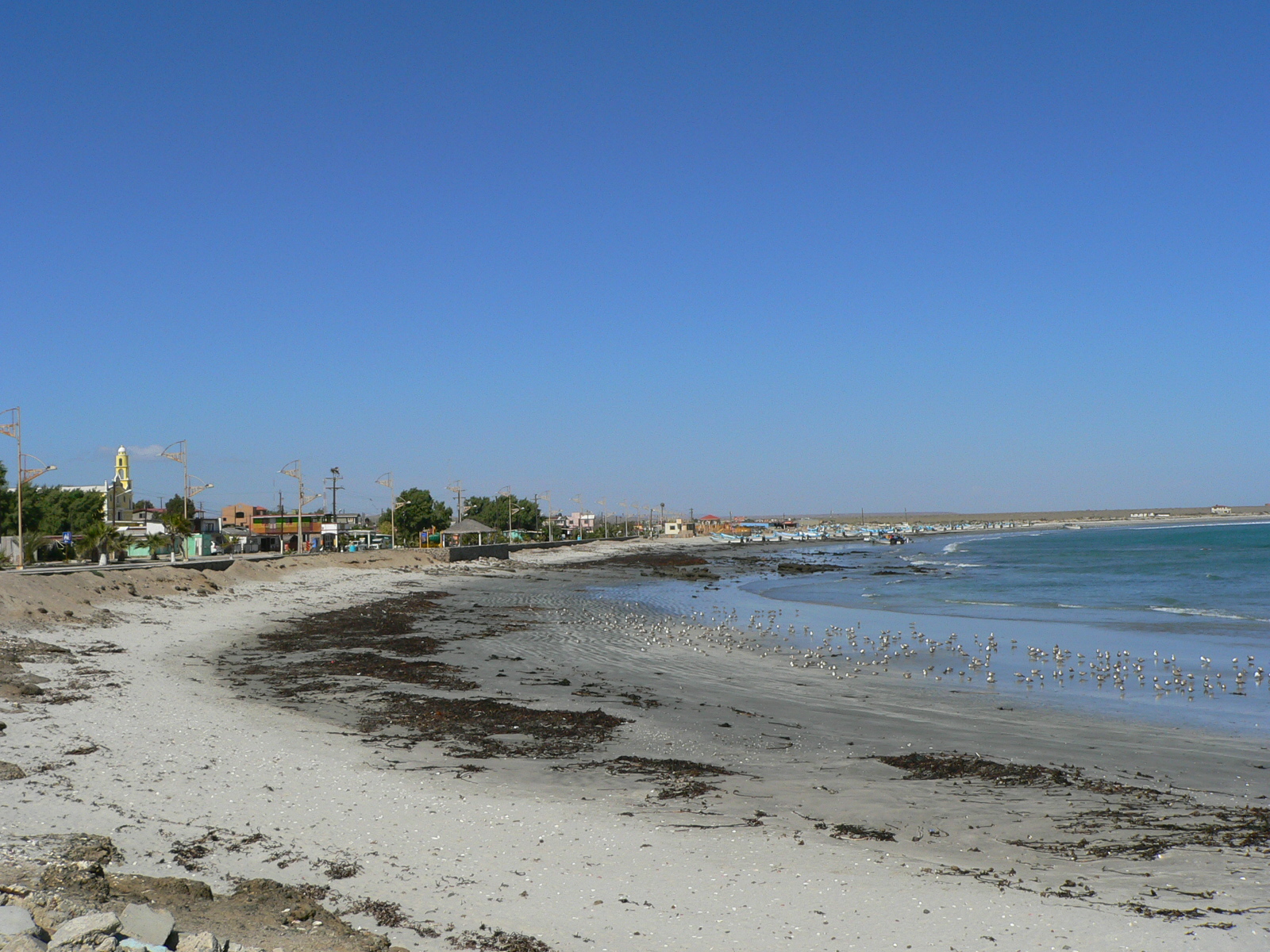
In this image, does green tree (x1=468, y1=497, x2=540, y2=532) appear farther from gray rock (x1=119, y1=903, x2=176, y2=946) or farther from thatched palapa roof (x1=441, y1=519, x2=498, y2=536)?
gray rock (x1=119, y1=903, x2=176, y2=946)

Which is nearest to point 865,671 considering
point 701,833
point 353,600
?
point 701,833

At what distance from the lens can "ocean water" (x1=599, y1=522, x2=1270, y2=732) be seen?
18688mm

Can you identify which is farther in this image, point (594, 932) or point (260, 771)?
point (260, 771)

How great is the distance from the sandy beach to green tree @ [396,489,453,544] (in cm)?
9798

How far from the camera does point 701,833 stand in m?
9.06

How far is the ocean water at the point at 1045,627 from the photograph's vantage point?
18.7 meters

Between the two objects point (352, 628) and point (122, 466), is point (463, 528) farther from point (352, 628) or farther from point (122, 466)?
point (352, 628)

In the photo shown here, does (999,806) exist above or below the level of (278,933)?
below

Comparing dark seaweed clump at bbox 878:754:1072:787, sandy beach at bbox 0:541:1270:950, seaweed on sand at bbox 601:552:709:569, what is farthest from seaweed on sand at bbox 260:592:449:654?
seaweed on sand at bbox 601:552:709:569

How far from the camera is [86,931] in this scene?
5.02 metres

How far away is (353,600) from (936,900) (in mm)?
37294

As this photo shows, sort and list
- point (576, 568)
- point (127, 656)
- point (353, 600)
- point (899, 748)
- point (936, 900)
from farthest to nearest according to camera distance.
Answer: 1. point (576, 568)
2. point (353, 600)
3. point (127, 656)
4. point (899, 748)
5. point (936, 900)

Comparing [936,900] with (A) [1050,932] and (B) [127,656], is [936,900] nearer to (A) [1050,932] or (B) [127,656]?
(A) [1050,932]

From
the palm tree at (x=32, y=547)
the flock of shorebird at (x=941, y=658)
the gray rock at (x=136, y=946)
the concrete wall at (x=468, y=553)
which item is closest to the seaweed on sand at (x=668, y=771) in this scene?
the gray rock at (x=136, y=946)
